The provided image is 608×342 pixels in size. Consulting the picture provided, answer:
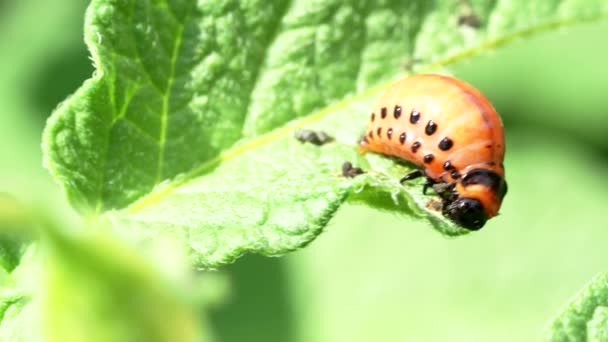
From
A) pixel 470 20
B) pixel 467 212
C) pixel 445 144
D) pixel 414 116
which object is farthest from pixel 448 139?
pixel 470 20

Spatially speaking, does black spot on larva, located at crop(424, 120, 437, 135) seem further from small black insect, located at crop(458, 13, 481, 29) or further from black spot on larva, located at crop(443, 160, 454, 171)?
small black insect, located at crop(458, 13, 481, 29)

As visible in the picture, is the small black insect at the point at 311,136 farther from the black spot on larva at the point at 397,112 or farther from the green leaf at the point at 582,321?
the green leaf at the point at 582,321

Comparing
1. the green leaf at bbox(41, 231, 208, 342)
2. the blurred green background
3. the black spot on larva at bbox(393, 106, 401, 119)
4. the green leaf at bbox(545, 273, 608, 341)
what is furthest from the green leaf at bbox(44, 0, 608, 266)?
the blurred green background

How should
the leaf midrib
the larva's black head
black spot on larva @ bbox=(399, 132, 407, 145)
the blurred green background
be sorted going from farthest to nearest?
the blurred green background < black spot on larva @ bbox=(399, 132, 407, 145) < the larva's black head < the leaf midrib

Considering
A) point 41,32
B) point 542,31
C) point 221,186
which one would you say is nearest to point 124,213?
point 221,186

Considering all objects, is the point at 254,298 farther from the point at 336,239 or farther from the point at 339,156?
the point at 339,156
